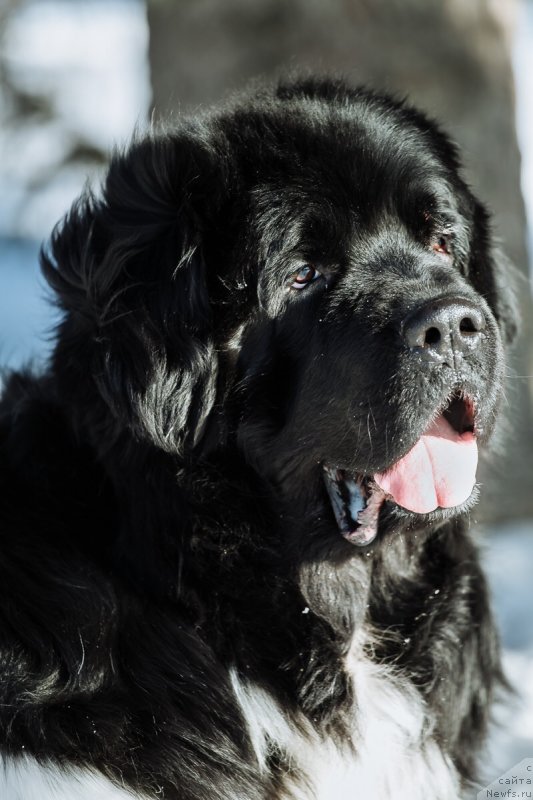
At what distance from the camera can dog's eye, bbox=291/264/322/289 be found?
2.49 m

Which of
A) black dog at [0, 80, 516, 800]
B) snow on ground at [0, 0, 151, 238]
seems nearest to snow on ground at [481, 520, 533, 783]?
black dog at [0, 80, 516, 800]

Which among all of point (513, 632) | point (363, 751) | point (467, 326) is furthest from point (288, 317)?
point (513, 632)

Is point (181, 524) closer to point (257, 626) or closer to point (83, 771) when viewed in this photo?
point (257, 626)

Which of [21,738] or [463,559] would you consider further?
[463,559]

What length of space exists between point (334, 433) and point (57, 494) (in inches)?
29.3

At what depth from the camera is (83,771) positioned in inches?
88.3

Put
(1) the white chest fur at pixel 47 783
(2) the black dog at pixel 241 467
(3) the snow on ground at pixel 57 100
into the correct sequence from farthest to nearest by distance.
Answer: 1. (3) the snow on ground at pixel 57 100
2. (2) the black dog at pixel 241 467
3. (1) the white chest fur at pixel 47 783

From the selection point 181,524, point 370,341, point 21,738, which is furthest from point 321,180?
point 21,738

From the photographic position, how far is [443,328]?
224 centimetres

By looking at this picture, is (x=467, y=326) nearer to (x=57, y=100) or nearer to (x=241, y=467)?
(x=241, y=467)

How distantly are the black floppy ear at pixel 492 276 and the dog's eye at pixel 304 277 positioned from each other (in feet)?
2.01

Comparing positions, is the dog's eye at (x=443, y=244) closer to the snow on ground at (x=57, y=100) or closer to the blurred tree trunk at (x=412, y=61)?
the blurred tree trunk at (x=412, y=61)

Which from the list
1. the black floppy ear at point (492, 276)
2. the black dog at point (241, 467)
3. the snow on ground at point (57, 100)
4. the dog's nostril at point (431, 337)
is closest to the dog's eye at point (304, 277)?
the black dog at point (241, 467)

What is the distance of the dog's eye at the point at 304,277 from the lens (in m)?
2.49
